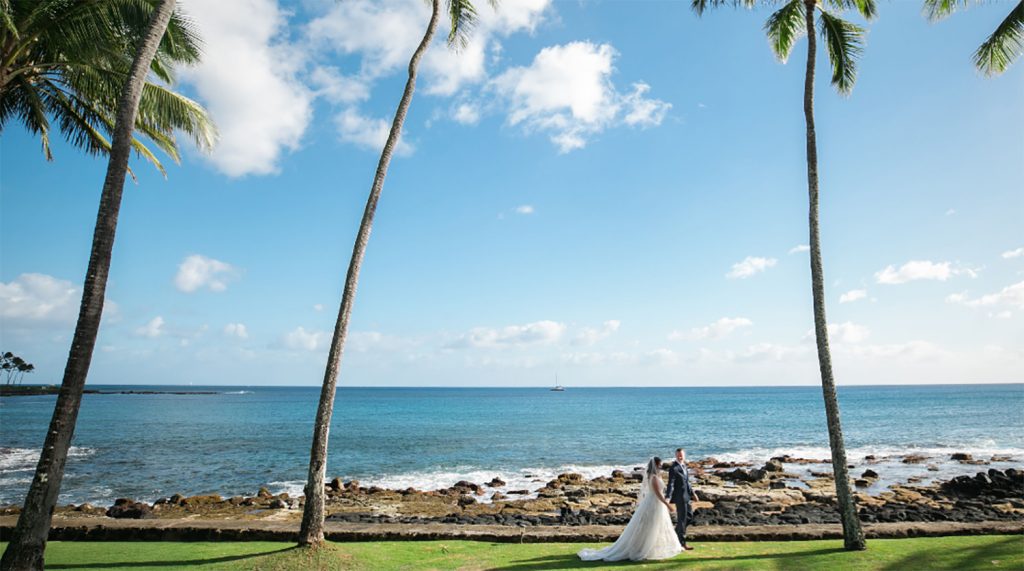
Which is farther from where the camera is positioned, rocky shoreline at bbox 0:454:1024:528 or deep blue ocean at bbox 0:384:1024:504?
deep blue ocean at bbox 0:384:1024:504

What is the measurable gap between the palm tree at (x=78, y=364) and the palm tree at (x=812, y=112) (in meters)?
10.5

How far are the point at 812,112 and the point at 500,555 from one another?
Result: 9.98 m

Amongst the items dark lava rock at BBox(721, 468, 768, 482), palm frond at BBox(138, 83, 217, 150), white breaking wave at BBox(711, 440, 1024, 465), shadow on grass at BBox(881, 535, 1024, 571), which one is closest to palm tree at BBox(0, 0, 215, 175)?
palm frond at BBox(138, 83, 217, 150)

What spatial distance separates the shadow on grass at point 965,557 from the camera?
26.7ft

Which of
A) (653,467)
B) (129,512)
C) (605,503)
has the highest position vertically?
(653,467)

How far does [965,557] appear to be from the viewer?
28.1 ft

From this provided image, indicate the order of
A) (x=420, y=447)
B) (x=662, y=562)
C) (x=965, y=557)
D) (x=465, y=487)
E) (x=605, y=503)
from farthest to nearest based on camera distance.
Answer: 1. (x=420, y=447)
2. (x=465, y=487)
3. (x=605, y=503)
4. (x=662, y=562)
5. (x=965, y=557)

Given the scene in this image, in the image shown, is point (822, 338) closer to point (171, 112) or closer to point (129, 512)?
point (171, 112)

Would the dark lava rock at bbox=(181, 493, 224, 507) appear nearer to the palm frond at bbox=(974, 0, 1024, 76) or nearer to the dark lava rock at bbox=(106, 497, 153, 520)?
the dark lava rock at bbox=(106, 497, 153, 520)

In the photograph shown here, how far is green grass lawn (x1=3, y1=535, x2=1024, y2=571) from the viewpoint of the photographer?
8.47 meters

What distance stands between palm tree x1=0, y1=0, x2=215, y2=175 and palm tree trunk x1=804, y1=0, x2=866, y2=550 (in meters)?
12.5

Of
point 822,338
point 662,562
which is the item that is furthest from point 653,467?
point 822,338

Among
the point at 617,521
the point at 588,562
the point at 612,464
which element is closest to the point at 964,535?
the point at 588,562

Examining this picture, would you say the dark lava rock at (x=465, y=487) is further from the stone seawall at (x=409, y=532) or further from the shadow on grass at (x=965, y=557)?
the shadow on grass at (x=965, y=557)
